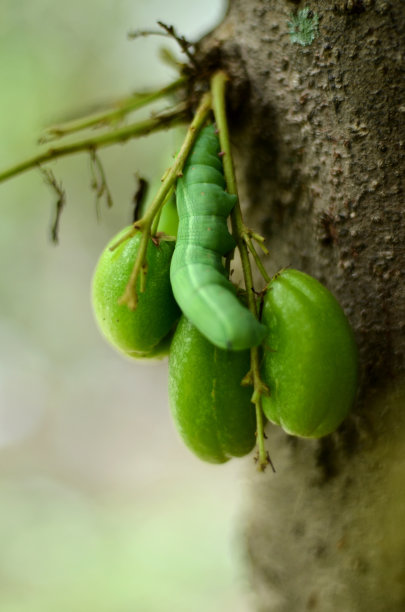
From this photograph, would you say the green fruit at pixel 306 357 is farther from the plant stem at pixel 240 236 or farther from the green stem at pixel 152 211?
the green stem at pixel 152 211

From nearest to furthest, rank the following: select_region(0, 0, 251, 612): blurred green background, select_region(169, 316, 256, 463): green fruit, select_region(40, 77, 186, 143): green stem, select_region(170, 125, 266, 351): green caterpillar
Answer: select_region(170, 125, 266, 351): green caterpillar < select_region(169, 316, 256, 463): green fruit < select_region(40, 77, 186, 143): green stem < select_region(0, 0, 251, 612): blurred green background

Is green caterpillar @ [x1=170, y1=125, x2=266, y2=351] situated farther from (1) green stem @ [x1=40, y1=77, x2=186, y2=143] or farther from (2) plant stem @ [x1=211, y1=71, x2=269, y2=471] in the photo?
(1) green stem @ [x1=40, y1=77, x2=186, y2=143]

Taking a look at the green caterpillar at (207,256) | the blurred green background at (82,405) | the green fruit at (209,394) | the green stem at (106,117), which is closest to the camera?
the green caterpillar at (207,256)

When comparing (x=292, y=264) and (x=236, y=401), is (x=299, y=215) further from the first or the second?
(x=236, y=401)

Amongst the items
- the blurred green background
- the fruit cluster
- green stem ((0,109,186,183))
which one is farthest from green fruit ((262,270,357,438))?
the blurred green background

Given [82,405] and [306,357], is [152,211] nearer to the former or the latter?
[306,357]

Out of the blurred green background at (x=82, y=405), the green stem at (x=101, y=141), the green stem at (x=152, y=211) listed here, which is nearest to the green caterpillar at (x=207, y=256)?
the green stem at (x=152, y=211)
